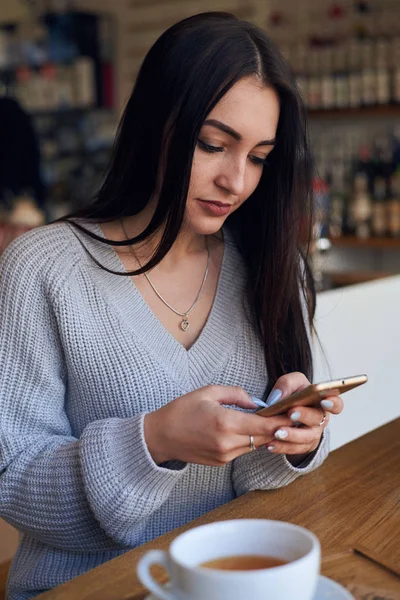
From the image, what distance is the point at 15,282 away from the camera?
105cm

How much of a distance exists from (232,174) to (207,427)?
1.26ft

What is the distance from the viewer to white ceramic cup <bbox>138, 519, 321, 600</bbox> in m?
0.53

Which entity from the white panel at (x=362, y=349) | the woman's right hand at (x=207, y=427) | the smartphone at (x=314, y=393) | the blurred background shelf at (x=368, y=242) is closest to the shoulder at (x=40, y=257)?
the woman's right hand at (x=207, y=427)

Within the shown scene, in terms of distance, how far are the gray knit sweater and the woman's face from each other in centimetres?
17

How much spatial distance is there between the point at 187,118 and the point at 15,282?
0.31 metres

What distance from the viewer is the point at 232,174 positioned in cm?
106

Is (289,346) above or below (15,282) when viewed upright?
below

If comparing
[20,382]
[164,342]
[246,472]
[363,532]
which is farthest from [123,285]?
[363,532]

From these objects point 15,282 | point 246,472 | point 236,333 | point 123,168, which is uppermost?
point 123,168

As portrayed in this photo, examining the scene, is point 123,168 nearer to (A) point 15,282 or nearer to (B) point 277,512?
(A) point 15,282

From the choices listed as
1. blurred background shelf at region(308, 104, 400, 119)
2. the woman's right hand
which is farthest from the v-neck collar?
blurred background shelf at region(308, 104, 400, 119)

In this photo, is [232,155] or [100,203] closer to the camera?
[232,155]

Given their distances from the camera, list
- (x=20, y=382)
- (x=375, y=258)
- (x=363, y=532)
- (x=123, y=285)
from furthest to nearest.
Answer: (x=375, y=258) < (x=123, y=285) < (x=20, y=382) < (x=363, y=532)

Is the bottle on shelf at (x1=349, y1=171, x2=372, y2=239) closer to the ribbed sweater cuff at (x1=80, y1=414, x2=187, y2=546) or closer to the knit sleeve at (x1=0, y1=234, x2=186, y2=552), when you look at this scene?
the knit sleeve at (x1=0, y1=234, x2=186, y2=552)
